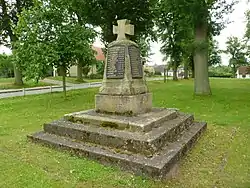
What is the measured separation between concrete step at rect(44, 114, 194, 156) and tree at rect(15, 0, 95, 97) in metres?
7.29

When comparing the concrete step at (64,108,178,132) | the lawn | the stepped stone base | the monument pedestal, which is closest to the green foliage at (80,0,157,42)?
the monument pedestal

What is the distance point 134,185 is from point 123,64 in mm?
3879

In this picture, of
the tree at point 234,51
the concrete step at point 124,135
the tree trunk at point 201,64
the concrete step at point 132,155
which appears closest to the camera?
the concrete step at point 132,155

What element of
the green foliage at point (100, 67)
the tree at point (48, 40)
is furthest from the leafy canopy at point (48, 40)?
the green foliage at point (100, 67)

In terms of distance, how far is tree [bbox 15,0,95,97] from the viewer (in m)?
13.9

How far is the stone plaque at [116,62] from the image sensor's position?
7.71 m

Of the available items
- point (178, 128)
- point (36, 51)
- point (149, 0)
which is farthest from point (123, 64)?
point (149, 0)

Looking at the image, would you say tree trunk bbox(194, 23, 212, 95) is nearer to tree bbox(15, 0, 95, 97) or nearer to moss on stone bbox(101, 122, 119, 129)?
tree bbox(15, 0, 95, 97)

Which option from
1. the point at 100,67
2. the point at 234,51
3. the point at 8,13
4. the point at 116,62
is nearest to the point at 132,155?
the point at 116,62

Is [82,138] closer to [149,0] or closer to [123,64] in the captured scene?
[123,64]

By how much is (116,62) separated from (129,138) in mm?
2729

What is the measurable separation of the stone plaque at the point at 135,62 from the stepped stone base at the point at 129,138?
119cm

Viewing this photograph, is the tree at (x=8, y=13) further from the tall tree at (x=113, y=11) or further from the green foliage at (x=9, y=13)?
the tall tree at (x=113, y=11)

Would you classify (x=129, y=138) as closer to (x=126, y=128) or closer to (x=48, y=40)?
(x=126, y=128)
